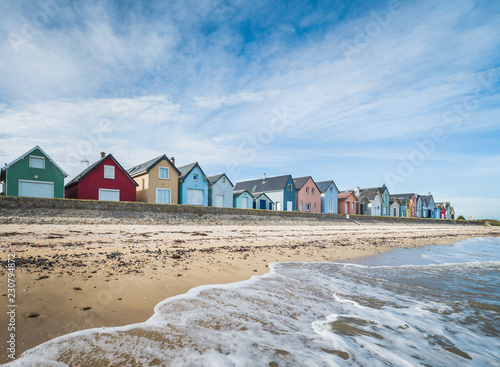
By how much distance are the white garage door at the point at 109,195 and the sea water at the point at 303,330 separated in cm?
2497

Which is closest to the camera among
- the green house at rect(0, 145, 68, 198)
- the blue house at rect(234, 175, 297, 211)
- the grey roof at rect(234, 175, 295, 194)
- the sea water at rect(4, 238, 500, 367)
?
the sea water at rect(4, 238, 500, 367)

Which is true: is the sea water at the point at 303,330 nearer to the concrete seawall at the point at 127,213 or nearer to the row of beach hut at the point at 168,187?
the concrete seawall at the point at 127,213

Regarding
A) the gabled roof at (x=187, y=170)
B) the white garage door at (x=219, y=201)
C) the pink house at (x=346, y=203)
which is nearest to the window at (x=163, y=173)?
the gabled roof at (x=187, y=170)

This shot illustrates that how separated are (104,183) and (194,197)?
9.59m

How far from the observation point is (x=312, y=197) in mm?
44250

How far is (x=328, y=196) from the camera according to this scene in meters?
46.3

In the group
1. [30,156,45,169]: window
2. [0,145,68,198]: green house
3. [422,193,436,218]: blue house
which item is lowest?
[422,193,436,218]: blue house

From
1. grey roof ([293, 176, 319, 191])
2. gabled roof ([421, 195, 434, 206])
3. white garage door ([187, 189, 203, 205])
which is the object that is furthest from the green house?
gabled roof ([421, 195, 434, 206])

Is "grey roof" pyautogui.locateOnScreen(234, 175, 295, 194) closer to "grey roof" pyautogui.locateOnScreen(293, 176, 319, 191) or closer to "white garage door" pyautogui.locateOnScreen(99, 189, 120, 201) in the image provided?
"grey roof" pyautogui.locateOnScreen(293, 176, 319, 191)

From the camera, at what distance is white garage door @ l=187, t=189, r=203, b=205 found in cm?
3200

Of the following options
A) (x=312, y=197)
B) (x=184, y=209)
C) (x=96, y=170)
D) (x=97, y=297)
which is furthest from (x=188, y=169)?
(x=97, y=297)

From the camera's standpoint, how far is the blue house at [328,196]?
151ft

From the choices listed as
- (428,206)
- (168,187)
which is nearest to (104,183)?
(168,187)

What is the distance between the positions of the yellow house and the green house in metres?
7.37
